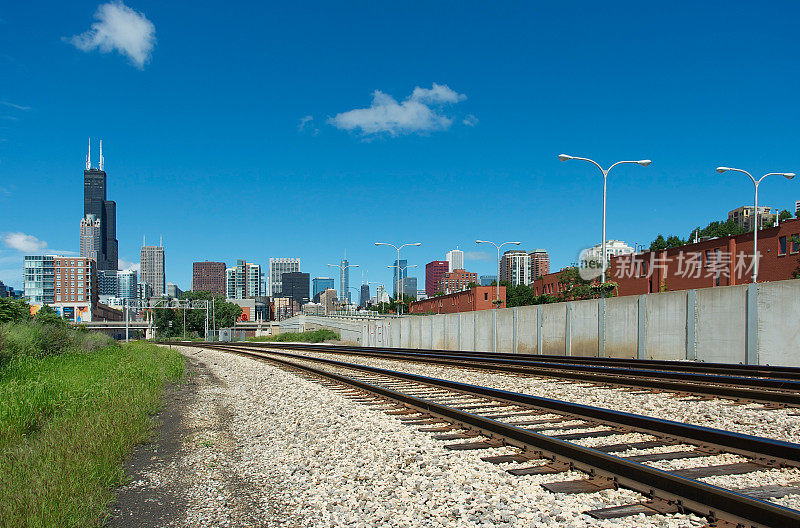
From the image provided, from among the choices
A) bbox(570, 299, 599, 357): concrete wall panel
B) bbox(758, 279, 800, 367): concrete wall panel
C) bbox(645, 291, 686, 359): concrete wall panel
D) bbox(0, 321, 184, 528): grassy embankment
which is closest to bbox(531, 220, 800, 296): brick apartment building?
bbox(570, 299, 599, 357): concrete wall panel

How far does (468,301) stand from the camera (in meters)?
81.2

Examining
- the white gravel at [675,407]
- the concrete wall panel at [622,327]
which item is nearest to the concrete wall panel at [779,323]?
the concrete wall panel at [622,327]

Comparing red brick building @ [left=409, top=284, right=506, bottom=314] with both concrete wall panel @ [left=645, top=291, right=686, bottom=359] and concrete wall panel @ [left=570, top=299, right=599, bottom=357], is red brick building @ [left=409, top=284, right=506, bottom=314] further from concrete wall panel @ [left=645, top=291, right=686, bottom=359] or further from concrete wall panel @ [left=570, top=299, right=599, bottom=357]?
concrete wall panel @ [left=645, top=291, right=686, bottom=359]

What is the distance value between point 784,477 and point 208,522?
5.20 m

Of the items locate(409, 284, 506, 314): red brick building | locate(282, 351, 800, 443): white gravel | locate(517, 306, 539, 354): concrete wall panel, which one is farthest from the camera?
locate(409, 284, 506, 314): red brick building

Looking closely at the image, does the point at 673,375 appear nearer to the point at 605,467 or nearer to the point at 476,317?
the point at 605,467

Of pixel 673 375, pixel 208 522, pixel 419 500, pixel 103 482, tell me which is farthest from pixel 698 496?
pixel 673 375

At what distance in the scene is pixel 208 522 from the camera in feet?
16.8

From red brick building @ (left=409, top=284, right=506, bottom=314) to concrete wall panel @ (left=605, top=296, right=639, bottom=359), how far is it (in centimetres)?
3623

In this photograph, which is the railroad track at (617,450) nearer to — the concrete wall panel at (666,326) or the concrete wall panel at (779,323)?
the concrete wall panel at (779,323)

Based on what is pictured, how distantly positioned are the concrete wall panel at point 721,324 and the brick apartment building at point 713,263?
33.6 meters

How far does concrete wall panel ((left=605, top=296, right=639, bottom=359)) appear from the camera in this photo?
2272cm

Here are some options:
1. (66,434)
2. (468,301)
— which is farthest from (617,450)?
(468,301)

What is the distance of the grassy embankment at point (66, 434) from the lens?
5180 mm
